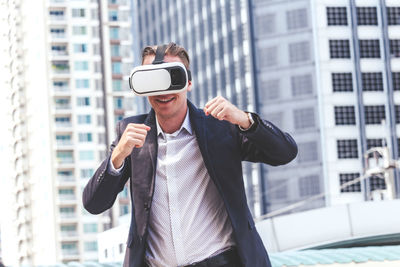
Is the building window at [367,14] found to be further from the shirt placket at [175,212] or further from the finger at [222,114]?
the finger at [222,114]

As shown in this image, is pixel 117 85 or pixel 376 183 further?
pixel 117 85

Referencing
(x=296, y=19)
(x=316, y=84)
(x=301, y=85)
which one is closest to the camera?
(x=316, y=84)

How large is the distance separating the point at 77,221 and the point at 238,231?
128385mm

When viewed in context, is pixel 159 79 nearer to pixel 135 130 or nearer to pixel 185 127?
pixel 135 130

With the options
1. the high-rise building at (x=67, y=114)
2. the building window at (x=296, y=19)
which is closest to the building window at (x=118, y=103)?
the high-rise building at (x=67, y=114)

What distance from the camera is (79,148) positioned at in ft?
427

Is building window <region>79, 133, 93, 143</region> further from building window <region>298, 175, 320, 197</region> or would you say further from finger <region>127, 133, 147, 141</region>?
finger <region>127, 133, 147, 141</region>

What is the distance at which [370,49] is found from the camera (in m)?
96.8

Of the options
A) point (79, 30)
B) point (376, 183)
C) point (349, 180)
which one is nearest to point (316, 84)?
point (349, 180)

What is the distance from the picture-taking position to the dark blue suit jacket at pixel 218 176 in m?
3.98

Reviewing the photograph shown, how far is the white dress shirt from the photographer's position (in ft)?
13.2

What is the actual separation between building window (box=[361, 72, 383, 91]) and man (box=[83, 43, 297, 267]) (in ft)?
306

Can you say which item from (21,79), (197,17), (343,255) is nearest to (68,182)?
(21,79)

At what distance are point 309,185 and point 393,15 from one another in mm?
18268
